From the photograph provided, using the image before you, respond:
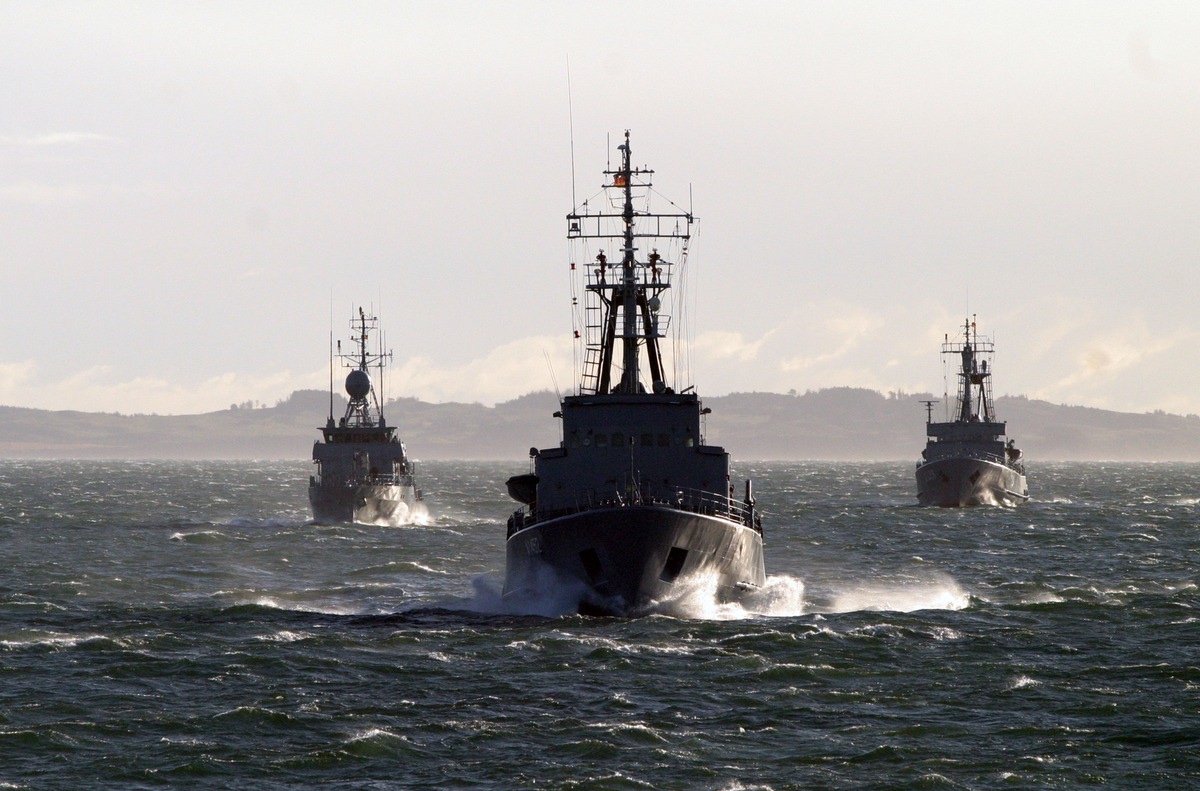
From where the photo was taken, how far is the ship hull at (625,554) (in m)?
32.5

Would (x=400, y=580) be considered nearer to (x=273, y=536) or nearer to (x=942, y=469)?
(x=273, y=536)

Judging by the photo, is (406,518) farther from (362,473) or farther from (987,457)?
(987,457)

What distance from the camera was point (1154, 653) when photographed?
2962 cm

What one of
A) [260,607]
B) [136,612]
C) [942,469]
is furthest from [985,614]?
[942,469]

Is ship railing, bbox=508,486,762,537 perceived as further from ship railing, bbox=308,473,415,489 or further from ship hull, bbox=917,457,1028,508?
ship hull, bbox=917,457,1028,508

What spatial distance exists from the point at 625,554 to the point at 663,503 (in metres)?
2.19

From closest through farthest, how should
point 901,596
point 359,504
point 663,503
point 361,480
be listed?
point 663,503, point 901,596, point 359,504, point 361,480

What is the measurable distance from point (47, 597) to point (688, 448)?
17564 millimetres

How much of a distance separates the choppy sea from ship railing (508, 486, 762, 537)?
6.88 ft

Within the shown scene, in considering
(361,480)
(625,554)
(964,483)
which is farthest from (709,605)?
(964,483)

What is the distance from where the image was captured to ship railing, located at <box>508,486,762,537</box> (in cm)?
3384

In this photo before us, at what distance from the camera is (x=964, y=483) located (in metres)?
89.4

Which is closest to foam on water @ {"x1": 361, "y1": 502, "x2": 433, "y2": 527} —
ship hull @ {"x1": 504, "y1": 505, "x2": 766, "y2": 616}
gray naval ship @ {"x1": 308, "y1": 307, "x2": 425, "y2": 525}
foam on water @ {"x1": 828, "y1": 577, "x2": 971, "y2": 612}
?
gray naval ship @ {"x1": 308, "y1": 307, "x2": 425, "y2": 525}

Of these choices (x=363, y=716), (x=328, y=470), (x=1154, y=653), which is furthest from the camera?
(x=328, y=470)
